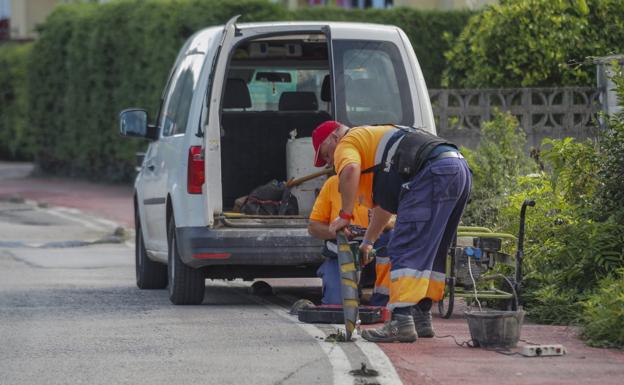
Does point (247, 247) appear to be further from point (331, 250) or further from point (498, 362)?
point (498, 362)

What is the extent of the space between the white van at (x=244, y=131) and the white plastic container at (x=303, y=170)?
1 centimetres

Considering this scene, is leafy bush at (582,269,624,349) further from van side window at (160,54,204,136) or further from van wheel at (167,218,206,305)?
van side window at (160,54,204,136)

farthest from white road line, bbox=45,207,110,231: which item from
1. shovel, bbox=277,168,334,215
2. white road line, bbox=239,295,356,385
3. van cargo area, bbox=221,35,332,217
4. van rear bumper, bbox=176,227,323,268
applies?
white road line, bbox=239,295,356,385

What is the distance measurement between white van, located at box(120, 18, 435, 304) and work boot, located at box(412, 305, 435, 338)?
177cm

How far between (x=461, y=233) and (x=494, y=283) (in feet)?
2.04

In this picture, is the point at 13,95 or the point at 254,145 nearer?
the point at 254,145

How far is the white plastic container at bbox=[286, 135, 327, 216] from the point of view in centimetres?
1275

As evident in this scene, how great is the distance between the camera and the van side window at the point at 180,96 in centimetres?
1241

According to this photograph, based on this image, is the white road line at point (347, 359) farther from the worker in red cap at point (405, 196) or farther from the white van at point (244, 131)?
the white van at point (244, 131)

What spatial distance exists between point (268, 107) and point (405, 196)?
408 cm

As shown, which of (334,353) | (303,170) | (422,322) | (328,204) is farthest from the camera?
(303,170)

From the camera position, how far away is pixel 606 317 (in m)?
9.73

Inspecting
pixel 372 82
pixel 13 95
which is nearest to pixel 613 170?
pixel 372 82

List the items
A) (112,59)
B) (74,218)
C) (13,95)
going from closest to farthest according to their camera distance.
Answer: (74,218) → (112,59) → (13,95)
